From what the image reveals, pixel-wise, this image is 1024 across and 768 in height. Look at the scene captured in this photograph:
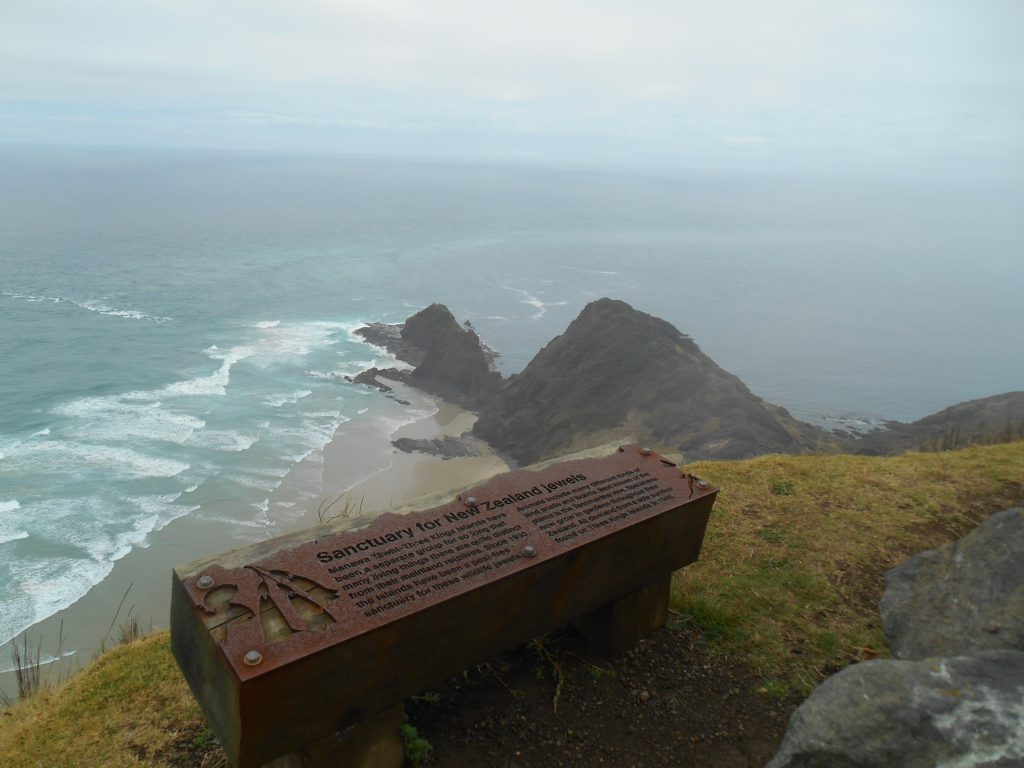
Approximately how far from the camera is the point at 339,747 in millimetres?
3607

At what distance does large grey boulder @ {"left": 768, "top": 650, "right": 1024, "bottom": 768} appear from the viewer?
299cm

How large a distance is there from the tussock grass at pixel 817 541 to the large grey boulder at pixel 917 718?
1.54 meters

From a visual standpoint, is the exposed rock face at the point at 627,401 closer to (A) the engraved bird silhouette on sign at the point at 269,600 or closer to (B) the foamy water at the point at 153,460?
(B) the foamy water at the point at 153,460

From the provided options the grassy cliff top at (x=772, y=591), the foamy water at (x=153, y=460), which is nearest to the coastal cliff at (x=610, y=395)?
the foamy water at (x=153, y=460)

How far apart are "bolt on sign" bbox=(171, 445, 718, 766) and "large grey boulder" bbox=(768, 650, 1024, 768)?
139 cm

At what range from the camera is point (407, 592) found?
363 cm

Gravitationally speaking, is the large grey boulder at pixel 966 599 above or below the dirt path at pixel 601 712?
above

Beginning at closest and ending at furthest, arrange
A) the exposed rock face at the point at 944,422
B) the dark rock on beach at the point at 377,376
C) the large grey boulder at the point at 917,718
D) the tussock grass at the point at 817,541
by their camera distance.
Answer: the large grey boulder at the point at 917,718, the tussock grass at the point at 817,541, the exposed rock face at the point at 944,422, the dark rock on beach at the point at 377,376

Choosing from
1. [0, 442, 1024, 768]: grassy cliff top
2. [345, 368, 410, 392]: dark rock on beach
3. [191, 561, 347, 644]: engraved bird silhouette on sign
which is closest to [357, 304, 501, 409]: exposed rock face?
[345, 368, 410, 392]: dark rock on beach

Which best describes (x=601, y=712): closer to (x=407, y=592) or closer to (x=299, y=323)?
(x=407, y=592)

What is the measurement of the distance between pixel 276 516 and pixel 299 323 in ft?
98.7

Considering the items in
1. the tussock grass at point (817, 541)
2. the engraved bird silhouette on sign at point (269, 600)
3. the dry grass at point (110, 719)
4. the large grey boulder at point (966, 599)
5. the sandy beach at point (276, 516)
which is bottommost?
the sandy beach at point (276, 516)

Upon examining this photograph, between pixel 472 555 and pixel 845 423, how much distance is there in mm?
46053

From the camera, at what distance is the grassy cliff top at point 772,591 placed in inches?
181
